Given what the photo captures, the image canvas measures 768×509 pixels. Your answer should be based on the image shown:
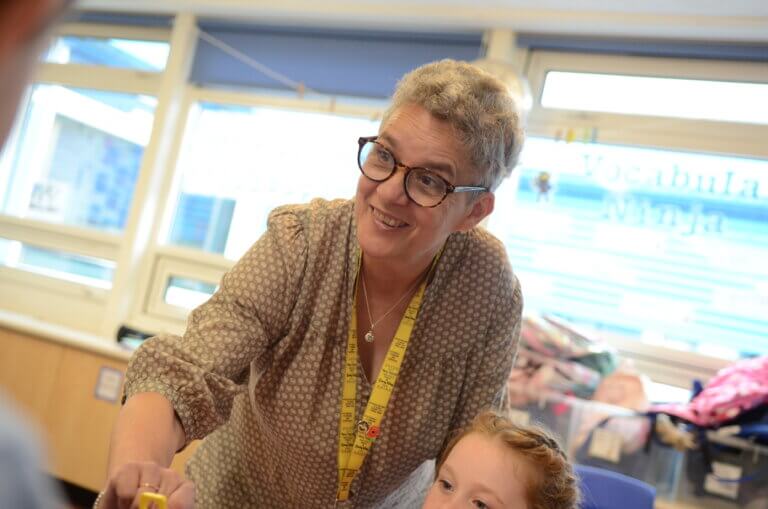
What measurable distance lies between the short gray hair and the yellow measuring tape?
1.14 ft

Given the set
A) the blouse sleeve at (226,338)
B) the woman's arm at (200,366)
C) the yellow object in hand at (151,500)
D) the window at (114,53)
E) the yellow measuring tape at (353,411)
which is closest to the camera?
the yellow object in hand at (151,500)

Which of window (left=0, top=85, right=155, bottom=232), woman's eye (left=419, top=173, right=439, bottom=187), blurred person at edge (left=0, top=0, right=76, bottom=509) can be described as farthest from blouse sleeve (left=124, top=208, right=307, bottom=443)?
window (left=0, top=85, right=155, bottom=232)

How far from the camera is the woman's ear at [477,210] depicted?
161cm

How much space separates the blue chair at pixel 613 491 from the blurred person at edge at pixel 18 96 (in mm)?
2033

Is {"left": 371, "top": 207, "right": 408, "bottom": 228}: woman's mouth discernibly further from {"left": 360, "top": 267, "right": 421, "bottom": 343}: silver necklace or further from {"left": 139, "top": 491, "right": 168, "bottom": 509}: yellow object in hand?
{"left": 139, "top": 491, "right": 168, "bottom": 509}: yellow object in hand

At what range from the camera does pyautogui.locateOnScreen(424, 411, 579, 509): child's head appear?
5.17 ft

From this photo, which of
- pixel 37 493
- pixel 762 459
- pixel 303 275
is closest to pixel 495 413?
pixel 303 275

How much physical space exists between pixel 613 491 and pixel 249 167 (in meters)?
3.39

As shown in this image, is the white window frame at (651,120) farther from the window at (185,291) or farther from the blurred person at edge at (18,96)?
the blurred person at edge at (18,96)

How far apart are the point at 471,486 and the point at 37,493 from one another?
1.37 metres

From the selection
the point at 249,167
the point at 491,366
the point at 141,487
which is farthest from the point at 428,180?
the point at 249,167

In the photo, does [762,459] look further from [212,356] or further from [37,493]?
[37,493]

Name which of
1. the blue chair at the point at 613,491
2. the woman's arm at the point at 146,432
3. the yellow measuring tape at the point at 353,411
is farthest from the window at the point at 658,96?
the woman's arm at the point at 146,432

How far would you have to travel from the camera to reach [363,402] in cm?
160
